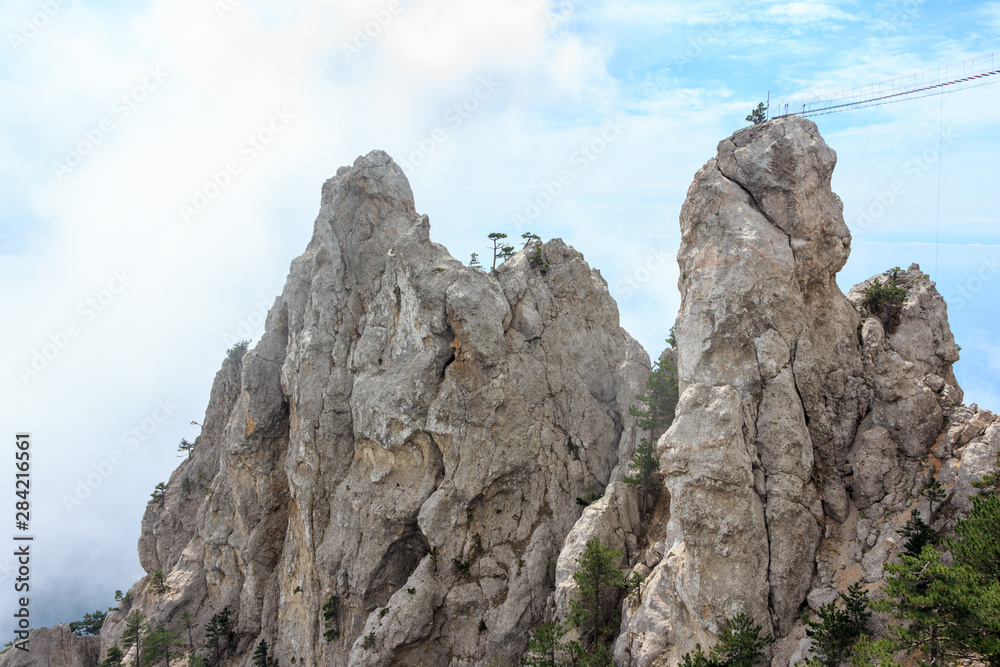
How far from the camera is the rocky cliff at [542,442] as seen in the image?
1419 inches

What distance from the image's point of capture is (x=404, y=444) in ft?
183

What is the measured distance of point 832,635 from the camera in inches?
1216

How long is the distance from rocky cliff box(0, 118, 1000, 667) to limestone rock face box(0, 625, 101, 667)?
667 mm

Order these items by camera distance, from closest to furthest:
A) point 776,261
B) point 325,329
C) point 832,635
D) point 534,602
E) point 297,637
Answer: point 832,635
point 776,261
point 534,602
point 297,637
point 325,329

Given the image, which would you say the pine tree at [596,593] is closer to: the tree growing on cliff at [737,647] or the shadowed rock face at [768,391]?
the shadowed rock face at [768,391]

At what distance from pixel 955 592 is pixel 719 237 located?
931 inches

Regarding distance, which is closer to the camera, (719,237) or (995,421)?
(995,421)

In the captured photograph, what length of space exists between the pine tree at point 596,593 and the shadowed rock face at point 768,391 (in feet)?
8.17

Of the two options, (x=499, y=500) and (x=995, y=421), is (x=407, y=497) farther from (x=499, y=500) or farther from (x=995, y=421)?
(x=995, y=421)

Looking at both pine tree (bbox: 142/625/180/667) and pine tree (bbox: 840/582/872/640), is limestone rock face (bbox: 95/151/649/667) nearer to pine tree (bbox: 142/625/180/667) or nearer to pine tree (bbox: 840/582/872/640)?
pine tree (bbox: 142/625/180/667)

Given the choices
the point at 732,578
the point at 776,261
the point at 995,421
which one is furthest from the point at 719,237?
the point at 732,578

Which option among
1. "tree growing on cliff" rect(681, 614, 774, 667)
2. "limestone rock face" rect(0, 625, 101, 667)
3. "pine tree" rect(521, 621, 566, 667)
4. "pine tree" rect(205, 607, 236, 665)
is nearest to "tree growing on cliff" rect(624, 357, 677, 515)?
"pine tree" rect(521, 621, 566, 667)

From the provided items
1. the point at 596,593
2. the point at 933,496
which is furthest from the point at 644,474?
the point at 933,496

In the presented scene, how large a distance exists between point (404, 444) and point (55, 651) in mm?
55347
